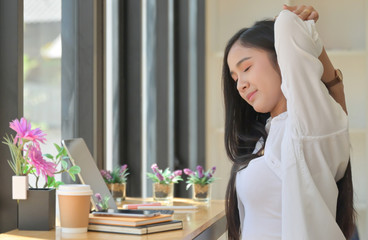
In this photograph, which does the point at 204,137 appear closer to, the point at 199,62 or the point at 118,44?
the point at 199,62

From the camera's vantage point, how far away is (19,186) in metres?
1.58

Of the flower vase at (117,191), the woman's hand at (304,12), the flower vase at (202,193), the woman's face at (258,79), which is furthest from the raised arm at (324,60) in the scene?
the flower vase at (117,191)

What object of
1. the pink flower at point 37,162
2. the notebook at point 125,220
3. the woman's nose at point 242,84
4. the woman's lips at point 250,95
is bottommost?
the notebook at point 125,220

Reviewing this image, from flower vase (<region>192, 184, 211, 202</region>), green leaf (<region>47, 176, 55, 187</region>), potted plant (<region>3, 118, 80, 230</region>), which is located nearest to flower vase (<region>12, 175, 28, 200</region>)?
potted plant (<region>3, 118, 80, 230</region>)

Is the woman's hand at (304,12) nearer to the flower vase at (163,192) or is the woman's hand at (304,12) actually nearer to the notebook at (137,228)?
the notebook at (137,228)

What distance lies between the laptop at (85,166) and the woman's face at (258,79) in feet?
1.97

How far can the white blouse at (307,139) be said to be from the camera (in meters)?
1.49

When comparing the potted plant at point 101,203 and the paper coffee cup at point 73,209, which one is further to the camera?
the potted plant at point 101,203

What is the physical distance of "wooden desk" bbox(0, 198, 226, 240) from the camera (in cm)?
156

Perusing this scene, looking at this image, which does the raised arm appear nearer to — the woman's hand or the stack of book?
the woman's hand

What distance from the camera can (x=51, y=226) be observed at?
1641 millimetres

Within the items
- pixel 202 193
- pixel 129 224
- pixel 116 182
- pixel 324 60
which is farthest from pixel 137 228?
pixel 202 193

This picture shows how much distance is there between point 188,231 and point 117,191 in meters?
0.79

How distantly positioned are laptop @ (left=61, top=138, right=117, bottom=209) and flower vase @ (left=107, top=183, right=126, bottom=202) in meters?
0.29
